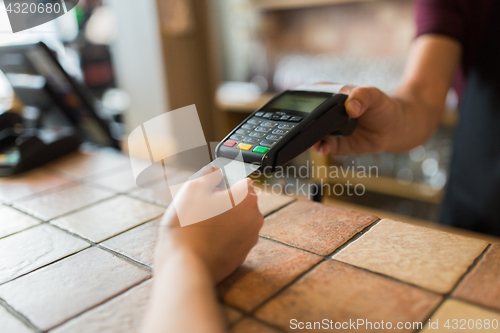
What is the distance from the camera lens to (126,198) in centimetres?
59

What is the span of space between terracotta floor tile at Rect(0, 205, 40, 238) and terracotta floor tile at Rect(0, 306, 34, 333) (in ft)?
0.62

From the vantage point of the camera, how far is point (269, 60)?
186cm

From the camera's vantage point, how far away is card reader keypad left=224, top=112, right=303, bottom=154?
1.46 feet

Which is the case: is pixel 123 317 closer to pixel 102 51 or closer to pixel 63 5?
pixel 63 5

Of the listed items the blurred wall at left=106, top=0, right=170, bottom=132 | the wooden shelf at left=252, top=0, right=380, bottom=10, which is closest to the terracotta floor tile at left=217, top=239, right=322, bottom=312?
the wooden shelf at left=252, top=0, right=380, bottom=10

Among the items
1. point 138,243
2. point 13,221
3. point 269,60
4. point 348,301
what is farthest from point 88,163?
point 269,60

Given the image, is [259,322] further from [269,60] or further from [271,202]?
[269,60]

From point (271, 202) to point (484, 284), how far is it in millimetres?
278

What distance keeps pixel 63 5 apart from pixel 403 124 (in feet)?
2.01

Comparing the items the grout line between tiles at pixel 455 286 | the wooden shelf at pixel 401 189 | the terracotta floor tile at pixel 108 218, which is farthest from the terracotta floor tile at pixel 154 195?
→ the wooden shelf at pixel 401 189

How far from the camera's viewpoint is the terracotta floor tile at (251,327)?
0.30 meters

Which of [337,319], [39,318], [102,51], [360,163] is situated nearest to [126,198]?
[39,318]

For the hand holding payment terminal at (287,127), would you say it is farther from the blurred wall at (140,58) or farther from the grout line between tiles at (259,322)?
the blurred wall at (140,58)

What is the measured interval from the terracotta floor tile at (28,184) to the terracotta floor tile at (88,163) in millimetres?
28
